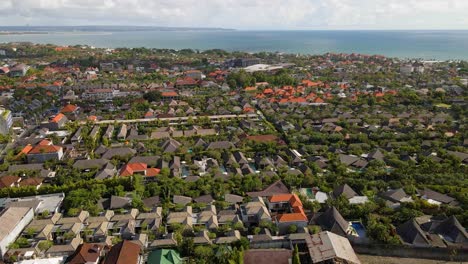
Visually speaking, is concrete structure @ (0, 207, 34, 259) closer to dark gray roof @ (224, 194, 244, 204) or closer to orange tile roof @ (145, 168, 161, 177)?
orange tile roof @ (145, 168, 161, 177)

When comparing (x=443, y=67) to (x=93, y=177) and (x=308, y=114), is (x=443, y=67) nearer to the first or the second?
(x=308, y=114)

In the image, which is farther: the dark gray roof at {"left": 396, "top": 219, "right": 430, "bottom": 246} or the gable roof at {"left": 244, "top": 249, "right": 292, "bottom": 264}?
the dark gray roof at {"left": 396, "top": 219, "right": 430, "bottom": 246}

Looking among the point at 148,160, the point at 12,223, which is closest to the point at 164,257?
the point at 12,223

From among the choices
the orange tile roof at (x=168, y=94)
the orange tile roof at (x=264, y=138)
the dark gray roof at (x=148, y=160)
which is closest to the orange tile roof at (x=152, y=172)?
the dark gray roof at (x=148, y=160)

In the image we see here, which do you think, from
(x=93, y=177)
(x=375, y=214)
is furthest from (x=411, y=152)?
(x=93, y=177)

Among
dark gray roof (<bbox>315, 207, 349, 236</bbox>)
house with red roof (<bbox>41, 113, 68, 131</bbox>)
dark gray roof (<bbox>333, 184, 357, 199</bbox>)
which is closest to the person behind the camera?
dark gray roof (<bbox>315, 207, 349, 236</bbox>)

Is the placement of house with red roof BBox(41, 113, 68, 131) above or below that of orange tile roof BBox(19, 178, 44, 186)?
above

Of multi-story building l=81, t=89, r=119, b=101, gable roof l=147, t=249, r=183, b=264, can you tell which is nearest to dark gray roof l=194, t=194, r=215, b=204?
gable roof l=147, t=249, r=183, b=264
